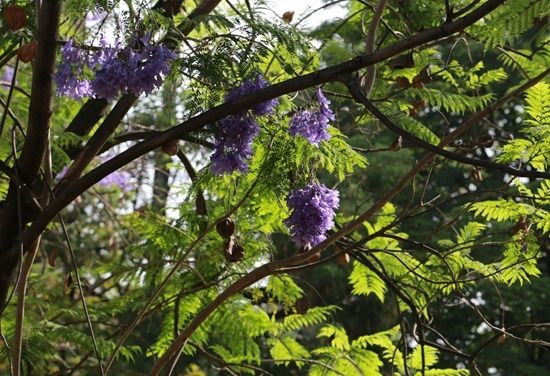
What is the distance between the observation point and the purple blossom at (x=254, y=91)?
75.0 inches

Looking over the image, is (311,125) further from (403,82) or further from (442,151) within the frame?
(403,82)

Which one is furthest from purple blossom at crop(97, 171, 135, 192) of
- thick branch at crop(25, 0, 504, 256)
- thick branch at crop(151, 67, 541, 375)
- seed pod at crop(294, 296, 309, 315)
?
Result: thick branch at crop(25, 0, 504, 256)

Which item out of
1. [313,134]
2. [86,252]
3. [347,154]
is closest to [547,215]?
[347,154]

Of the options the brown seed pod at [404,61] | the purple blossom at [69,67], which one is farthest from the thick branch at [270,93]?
the brown seed pod at [404,61]

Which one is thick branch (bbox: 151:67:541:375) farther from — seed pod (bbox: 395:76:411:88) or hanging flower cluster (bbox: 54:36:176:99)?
seed pod (bbox: 395:76:411:88)

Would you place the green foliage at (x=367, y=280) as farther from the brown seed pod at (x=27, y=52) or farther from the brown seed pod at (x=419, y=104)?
the brown seed pod at (x=27, y=52)

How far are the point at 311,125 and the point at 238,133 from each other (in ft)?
0.64

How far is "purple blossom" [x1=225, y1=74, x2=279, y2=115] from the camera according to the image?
1.90 m

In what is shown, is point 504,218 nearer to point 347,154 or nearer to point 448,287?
point 448,287

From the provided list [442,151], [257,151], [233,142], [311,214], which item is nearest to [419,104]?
[257,151]

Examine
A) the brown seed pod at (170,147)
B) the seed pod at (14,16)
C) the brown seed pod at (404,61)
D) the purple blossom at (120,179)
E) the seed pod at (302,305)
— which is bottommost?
the seed pod at (302,305)

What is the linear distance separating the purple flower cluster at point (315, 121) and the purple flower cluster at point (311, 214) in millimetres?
140

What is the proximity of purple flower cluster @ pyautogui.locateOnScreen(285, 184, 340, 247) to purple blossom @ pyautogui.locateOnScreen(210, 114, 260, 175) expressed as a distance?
0.17 meters

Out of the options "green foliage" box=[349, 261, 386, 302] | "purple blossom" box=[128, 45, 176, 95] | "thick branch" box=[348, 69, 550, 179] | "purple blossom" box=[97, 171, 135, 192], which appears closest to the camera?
"thick branch" box=[348, 69, 550, 179]
